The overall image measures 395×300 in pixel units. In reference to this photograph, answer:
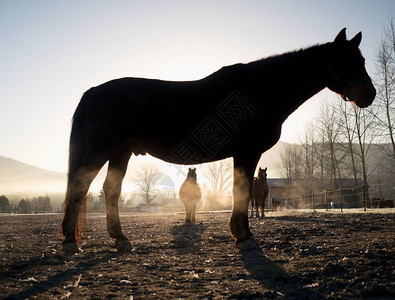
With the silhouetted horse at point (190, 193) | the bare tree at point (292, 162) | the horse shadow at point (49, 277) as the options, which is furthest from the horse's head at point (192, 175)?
the bare tree at point (292, 162)

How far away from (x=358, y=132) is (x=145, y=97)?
1524 inches

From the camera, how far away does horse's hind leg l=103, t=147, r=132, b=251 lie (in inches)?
182

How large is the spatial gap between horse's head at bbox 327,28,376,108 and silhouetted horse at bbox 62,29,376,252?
13 millimetres

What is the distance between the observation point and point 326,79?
4.75 meters

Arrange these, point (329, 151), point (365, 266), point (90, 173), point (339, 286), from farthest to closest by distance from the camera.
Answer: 1. point (329, 151)
2. point (90, 173)
3. point (365, 266)
4. point (339, 286)

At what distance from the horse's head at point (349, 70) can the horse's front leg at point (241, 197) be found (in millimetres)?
1670

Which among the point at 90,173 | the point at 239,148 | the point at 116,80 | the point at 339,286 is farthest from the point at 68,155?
the point at 339,286

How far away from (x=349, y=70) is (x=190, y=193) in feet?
33.4

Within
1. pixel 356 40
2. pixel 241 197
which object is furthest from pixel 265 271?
pixel 356 40

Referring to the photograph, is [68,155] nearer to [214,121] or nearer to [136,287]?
[214,121]

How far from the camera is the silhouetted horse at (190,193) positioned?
13.1 metres

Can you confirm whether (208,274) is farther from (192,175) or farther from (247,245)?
(192,175)

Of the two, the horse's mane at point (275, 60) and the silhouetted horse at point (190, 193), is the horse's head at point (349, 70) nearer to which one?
the horse's mane at point (275, 60)

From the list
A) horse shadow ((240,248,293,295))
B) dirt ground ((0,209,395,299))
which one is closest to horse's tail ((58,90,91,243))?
dirt ground ((0,209,395,299))
